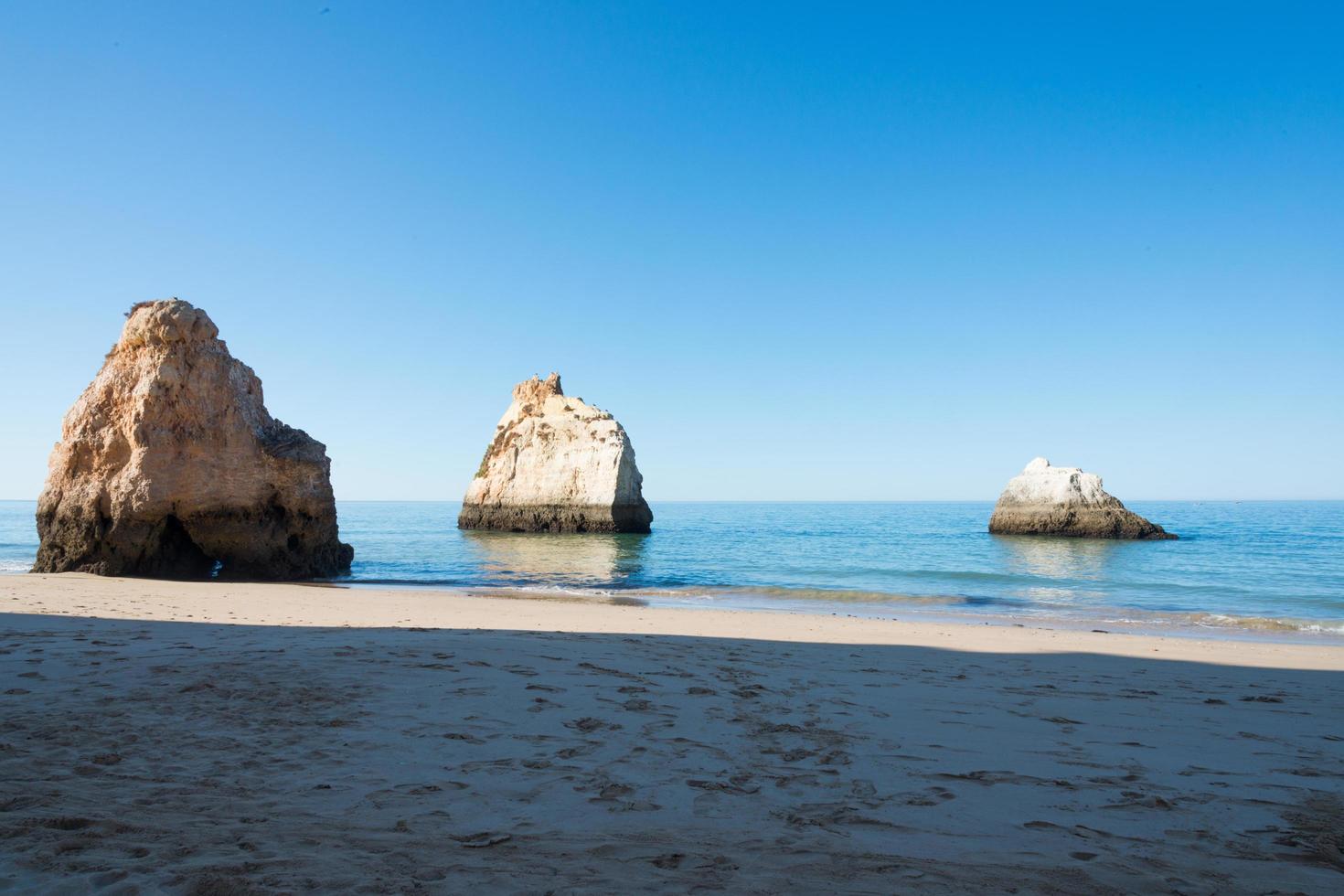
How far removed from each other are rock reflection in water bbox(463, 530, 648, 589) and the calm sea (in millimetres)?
101

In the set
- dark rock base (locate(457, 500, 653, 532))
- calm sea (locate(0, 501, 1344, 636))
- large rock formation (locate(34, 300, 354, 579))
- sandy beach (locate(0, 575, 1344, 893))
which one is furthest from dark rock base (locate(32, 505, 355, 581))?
dark rock base (locate(457, 500, 653, 532))

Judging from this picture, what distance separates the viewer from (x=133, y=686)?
510 centimetres

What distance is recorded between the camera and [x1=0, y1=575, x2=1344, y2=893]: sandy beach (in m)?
2.68

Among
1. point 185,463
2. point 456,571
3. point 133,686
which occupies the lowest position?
point 456,571

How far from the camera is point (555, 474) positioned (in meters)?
51.0

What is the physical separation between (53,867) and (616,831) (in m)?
1.92

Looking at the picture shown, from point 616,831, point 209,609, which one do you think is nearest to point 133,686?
point 616,831

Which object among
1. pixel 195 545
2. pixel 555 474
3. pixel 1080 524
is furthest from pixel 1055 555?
pixel 195 545

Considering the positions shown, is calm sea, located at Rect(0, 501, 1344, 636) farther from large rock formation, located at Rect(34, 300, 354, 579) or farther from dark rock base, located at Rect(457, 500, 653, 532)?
dark rock base, located at Rect(457, 500, 653, 532)

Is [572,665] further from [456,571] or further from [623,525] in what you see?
[623,525]

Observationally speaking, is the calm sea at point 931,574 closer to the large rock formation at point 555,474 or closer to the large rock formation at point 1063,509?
the large rock formation at point 1063,509

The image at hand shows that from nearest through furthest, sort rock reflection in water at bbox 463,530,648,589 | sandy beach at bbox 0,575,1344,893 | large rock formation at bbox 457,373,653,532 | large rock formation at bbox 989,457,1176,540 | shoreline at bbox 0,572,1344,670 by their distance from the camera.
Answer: sandy beach at bbox 0,575,1344,893 → shoreline at bbox 0,572,1344,670 → rock reflection in water at bbox 463,530,648,589 → large rock formation at bbox 989,457,1176,540 → large rock formation at bbox 457,373,653,532

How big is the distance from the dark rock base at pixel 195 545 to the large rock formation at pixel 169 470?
0.10 ft

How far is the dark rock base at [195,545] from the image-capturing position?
17.1 meters
